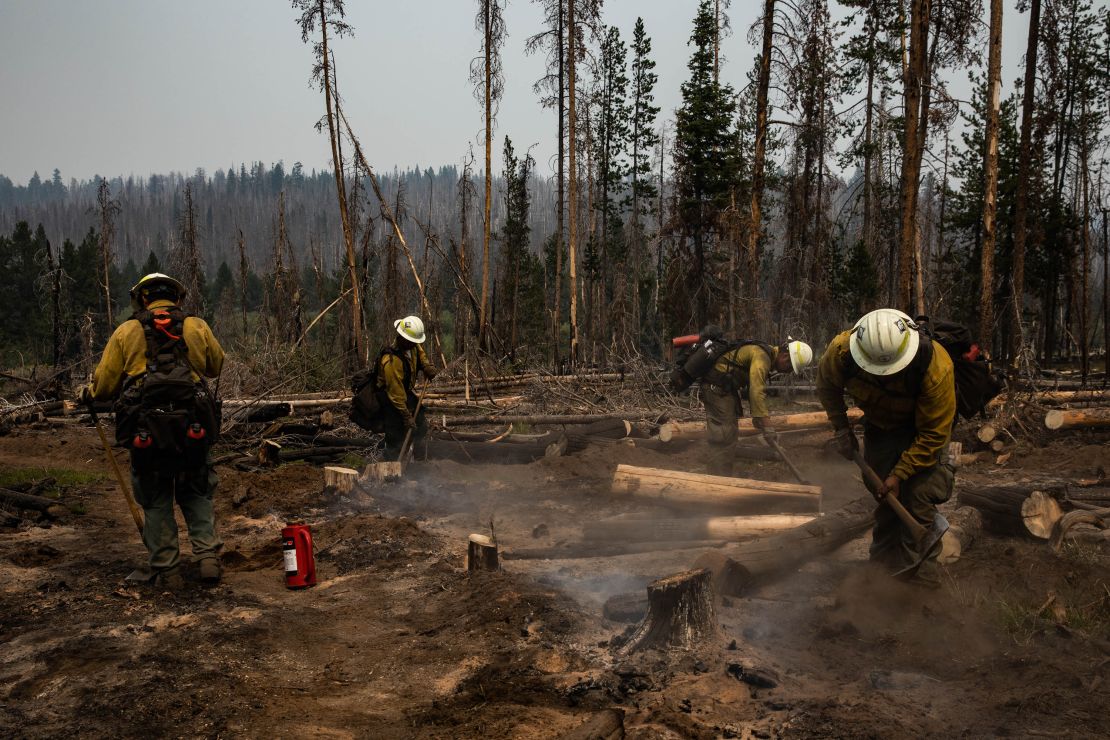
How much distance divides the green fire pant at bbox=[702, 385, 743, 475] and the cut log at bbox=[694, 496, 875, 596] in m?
2.58

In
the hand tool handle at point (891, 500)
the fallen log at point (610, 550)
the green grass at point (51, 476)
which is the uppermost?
the hand tool handle at point (891, 500)

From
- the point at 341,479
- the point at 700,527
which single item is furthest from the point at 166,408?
the point at 700,527

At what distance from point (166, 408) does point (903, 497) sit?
17.2 ft

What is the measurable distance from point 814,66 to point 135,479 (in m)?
15.0

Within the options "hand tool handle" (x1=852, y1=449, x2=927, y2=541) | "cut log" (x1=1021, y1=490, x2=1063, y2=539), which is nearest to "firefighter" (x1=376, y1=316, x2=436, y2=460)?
"hand tool handle" (x1=852, y1=449, x2=927, y2=541)

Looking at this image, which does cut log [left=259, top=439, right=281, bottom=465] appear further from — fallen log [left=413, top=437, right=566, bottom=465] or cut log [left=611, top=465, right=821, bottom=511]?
cut log [left=611, top=465, right=821, bottom=511]

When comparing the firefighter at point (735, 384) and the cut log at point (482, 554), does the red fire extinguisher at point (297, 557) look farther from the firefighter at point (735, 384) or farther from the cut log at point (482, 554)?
the firefighter at point (735, 384)

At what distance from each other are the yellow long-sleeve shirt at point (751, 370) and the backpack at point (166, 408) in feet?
17.7

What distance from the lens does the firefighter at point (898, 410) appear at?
4.75 metres

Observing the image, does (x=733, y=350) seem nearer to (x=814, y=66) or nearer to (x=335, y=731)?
(x=335, y=731)

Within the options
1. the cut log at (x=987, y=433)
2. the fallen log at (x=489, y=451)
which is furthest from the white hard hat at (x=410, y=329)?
the cut log at (x=987, y=433)

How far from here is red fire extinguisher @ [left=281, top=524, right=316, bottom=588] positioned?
562 cm

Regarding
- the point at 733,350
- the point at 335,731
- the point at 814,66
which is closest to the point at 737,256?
the point at 814,66

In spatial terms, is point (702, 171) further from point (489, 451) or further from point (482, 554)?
point (482, 554)
